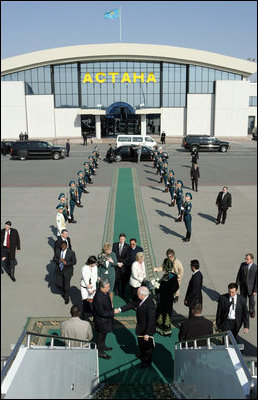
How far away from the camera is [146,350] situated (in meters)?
5.71

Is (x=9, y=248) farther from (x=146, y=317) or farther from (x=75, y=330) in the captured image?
(x=146, y=317)

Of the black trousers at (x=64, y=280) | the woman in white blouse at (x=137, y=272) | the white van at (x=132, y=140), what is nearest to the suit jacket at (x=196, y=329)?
the woman in white blouse at (x=137, y=272)

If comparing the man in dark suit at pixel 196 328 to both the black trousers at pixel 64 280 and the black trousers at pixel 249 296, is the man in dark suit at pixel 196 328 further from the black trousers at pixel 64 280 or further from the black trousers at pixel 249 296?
the black trousers at pixel 64 280

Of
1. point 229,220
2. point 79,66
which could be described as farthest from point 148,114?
point 229,220

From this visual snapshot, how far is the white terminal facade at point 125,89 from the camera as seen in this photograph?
46406mm

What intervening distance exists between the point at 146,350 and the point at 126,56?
45425 millimetres

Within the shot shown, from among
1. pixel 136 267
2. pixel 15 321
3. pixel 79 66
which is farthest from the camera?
pixel 79 66

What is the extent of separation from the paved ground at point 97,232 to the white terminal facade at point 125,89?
26037 millimetres

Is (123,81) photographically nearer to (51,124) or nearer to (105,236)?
(51,124)

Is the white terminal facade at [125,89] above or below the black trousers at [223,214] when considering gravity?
above

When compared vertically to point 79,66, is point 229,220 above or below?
below

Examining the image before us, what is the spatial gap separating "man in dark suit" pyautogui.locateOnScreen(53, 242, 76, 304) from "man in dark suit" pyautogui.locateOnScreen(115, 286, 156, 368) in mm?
2307

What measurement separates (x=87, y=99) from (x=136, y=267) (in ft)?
145

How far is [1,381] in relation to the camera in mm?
2979
